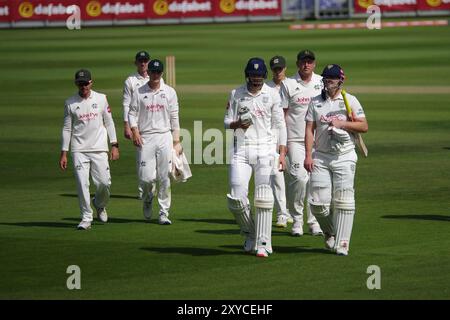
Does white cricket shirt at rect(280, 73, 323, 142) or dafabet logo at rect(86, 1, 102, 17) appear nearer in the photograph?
white cricket shirt at rect(280, 73, 323, 142)

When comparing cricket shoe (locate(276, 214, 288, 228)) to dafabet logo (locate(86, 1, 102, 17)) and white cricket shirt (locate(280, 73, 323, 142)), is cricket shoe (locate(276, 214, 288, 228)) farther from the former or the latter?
dafabet logo (locate(86, 1, 102, 17))

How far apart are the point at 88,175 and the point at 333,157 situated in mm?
4165

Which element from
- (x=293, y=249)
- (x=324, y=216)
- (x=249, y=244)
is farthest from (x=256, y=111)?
(x=293, y=249)

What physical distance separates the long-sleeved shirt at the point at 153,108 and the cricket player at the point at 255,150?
9.19 feet

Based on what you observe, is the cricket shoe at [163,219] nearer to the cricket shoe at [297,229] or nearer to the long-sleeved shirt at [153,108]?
the long-sleeved shirt at [153,108]

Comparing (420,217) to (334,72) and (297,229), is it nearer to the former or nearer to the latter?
(297,229)

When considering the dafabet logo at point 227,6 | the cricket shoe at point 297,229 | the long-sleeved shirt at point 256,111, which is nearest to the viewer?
the long-sleeved shirt at point 256,111

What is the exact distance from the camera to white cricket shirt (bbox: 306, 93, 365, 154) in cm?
1497

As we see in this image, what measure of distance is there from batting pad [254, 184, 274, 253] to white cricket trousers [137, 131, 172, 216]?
3.13 meters

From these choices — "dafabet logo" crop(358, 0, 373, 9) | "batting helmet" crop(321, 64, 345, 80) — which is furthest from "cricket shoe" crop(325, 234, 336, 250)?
"dafabet logo" crop(358, 0, 373, 9)

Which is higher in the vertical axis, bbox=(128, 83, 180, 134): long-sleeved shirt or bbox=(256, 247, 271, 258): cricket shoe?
bbox=(128, 83, 180, 134): long-sleeved shirt

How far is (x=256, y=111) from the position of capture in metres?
15.2

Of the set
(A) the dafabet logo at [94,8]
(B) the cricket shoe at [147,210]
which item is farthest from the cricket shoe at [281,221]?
(A) the dafabet logo at [94,8]

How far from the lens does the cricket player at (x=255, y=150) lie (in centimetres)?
1492
